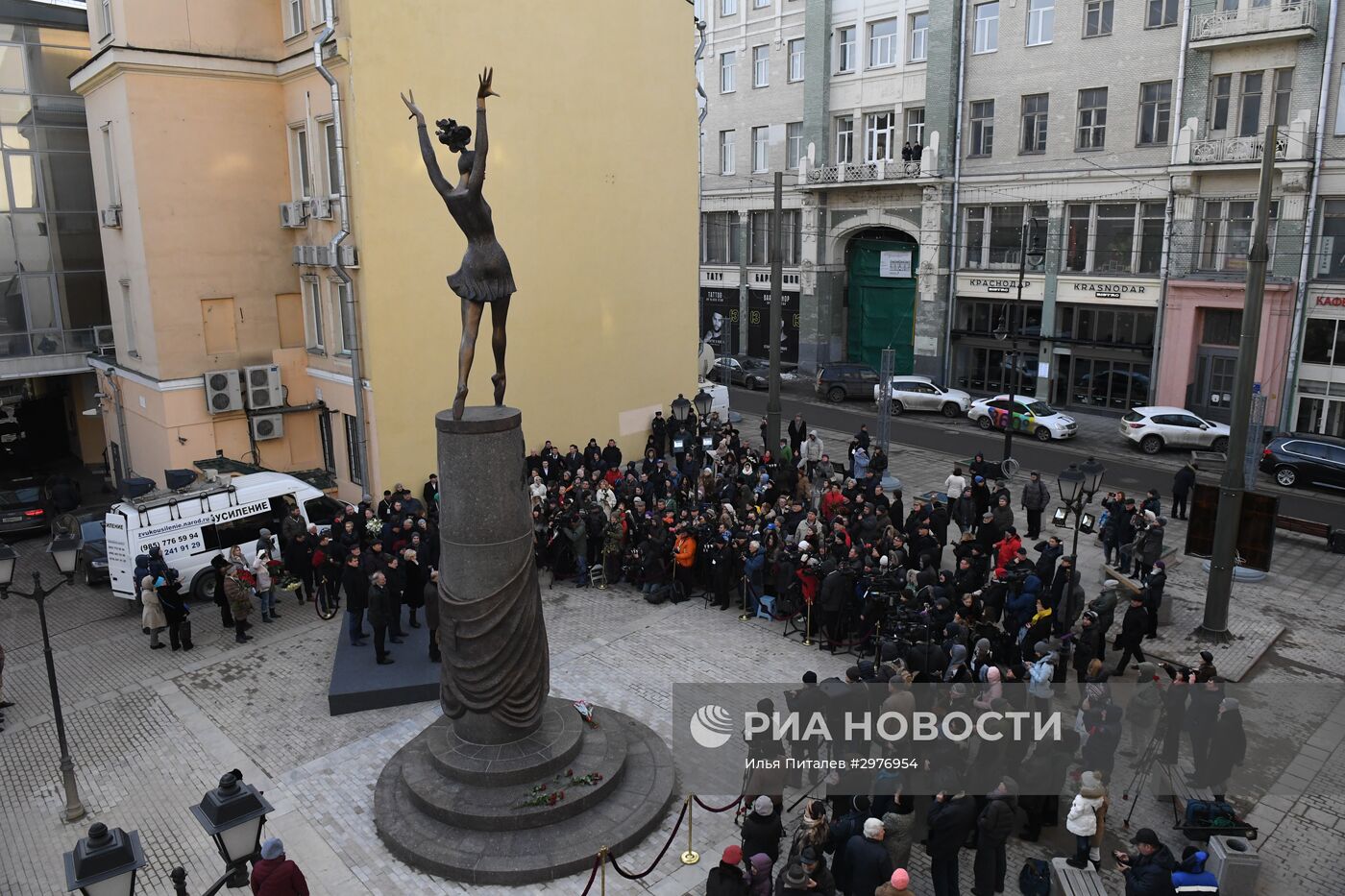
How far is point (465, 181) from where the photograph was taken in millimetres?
9852

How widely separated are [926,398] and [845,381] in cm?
377

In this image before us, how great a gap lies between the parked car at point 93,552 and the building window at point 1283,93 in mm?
31247

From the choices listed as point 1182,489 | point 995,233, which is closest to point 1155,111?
point 995,233

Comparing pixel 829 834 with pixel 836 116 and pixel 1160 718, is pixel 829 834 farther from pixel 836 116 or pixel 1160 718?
pixel 836 116

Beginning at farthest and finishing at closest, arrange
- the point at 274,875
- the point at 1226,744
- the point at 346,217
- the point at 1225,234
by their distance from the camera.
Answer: the point at 1225,234
the point at 346,217
the point at 1226,744
the point at 274,875

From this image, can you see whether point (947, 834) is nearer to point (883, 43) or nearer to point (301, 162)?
point (301, 162)

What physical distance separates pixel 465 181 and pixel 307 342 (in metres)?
14.8

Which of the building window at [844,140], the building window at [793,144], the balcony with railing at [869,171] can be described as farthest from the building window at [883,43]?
the building window at [793,144]

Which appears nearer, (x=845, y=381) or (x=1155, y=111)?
(x=1155, y=111)

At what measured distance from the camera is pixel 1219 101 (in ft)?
96.7

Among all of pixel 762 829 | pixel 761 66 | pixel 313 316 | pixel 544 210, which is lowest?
pixel 762 829

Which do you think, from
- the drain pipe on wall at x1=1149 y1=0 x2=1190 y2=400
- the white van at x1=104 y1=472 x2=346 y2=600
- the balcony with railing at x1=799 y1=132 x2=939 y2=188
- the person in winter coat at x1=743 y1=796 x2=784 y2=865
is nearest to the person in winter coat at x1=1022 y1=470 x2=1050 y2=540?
the person in winter coat at x1=743 y1=796 x2=784 y2=865

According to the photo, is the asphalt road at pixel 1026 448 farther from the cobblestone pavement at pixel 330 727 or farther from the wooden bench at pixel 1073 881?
the wooden bench at pixel 1073 881

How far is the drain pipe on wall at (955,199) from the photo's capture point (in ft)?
115
